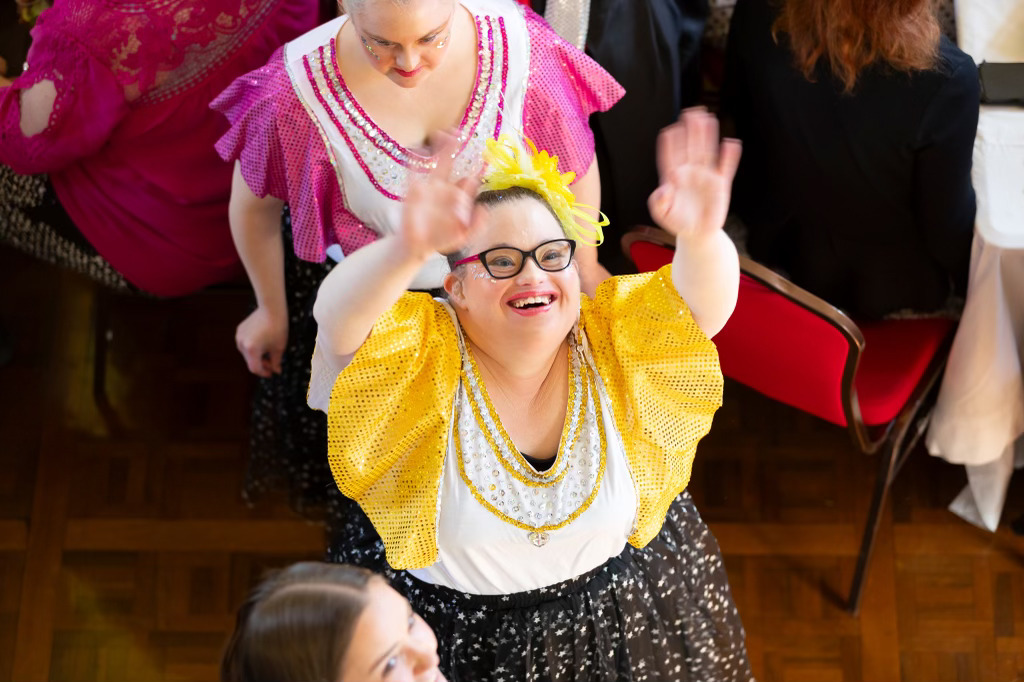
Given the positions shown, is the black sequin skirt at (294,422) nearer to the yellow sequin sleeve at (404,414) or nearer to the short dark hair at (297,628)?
the yellow sequin sleeve at (404,414)

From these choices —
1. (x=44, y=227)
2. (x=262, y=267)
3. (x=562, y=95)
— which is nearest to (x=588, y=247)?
(x=562, y=95)

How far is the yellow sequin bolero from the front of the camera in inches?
66.8

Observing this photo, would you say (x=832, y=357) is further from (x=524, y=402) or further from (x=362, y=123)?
(x=362, y=123)

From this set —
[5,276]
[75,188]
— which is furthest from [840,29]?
[5,276]

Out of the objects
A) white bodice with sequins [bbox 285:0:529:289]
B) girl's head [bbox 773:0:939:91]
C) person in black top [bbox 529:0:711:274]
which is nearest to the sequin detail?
white bodice with sequins [bbox 285:0:529:289]

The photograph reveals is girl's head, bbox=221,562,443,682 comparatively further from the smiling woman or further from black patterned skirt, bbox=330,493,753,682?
black patterned skirt, bbox=330,493,753,682

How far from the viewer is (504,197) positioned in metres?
1.61

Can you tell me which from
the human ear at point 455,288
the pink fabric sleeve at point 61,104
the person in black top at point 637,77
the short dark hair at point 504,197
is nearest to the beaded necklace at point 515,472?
the human ear at point 455,288

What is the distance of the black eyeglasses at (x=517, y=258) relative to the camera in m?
1.59

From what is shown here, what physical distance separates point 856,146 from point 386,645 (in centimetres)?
125

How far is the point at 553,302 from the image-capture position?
161 centimetres

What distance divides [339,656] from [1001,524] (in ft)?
5.99

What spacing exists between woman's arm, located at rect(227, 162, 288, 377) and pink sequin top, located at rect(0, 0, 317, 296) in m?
0.22

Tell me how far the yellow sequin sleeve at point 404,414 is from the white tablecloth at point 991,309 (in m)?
1.03
